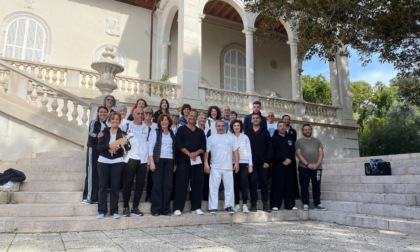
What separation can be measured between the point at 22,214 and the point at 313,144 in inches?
214

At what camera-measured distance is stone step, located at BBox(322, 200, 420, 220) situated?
5125 millimetres

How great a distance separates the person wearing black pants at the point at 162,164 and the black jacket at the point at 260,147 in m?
1.65

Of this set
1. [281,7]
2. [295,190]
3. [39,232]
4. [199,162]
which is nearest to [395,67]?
[281,7]

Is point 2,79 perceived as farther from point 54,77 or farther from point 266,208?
point 266,208

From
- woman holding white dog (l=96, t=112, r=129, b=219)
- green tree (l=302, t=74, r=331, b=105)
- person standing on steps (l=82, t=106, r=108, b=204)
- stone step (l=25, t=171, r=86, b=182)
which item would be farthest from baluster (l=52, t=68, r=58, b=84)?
green tree (l=302, t=74, r=331, b=105)

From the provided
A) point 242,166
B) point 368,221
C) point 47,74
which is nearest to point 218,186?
point 242,166

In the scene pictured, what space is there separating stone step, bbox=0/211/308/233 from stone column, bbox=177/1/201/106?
707cm

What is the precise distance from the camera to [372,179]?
6.84 metres

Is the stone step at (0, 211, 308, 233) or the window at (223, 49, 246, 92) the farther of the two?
the window at (223, 49, 246, 92)

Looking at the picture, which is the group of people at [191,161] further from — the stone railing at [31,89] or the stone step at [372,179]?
the stone railing at [31,89]

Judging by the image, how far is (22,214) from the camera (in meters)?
4.68

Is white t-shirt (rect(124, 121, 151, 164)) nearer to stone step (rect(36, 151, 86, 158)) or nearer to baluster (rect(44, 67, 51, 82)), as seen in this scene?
stone step (rect(36, 151, 86, 158))

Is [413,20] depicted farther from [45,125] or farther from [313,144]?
[45,125]

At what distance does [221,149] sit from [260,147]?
0.90m
